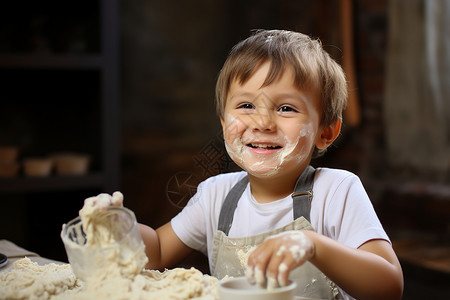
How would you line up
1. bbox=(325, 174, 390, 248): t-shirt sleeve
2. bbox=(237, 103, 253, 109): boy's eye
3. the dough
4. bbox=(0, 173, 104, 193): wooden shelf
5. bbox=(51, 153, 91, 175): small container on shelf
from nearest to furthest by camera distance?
the dough → bbox=(325, 174, 390, 248): t-shirt sleeve → bbox=(237, 103, 253, 109): boy's eye → bbox=(0, 173, 104, 193): wooden shelf → bbox=(51, 153, 91, 175): small container on shelf

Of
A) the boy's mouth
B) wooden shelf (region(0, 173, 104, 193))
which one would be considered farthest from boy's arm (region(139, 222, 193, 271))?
wooden shelf (region(0, 173, 104, 193))

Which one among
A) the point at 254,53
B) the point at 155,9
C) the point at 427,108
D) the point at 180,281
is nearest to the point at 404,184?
the point at 427,108

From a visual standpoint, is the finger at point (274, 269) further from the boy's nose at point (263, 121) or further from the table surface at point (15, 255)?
the table surface at point (15, 255)

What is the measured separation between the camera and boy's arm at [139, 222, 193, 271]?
1240 mm

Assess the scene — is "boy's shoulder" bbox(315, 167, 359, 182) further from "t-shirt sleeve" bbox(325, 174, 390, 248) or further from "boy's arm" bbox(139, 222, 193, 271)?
"boy's arm" bbox(139, 222, 193, 271)

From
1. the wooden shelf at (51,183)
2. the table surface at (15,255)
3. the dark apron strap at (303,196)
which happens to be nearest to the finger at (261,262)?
the dark apron strap at (303,196)

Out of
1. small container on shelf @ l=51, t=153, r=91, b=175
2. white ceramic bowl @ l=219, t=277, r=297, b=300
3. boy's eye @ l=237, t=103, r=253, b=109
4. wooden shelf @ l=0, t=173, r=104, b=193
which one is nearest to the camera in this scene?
white ceramic bowl @ l=219, t=277, r=297, b=300

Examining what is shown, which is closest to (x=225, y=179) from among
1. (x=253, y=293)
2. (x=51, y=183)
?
(x=253, y=293)

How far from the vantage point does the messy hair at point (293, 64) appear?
1101mm

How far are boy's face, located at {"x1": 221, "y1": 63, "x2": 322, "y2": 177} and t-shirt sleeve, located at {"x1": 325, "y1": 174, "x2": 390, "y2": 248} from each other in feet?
0.35

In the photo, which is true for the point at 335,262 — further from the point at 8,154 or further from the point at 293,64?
the point at 8,154

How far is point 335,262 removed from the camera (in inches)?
35.5

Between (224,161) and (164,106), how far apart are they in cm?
223

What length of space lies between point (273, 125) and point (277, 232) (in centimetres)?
23
